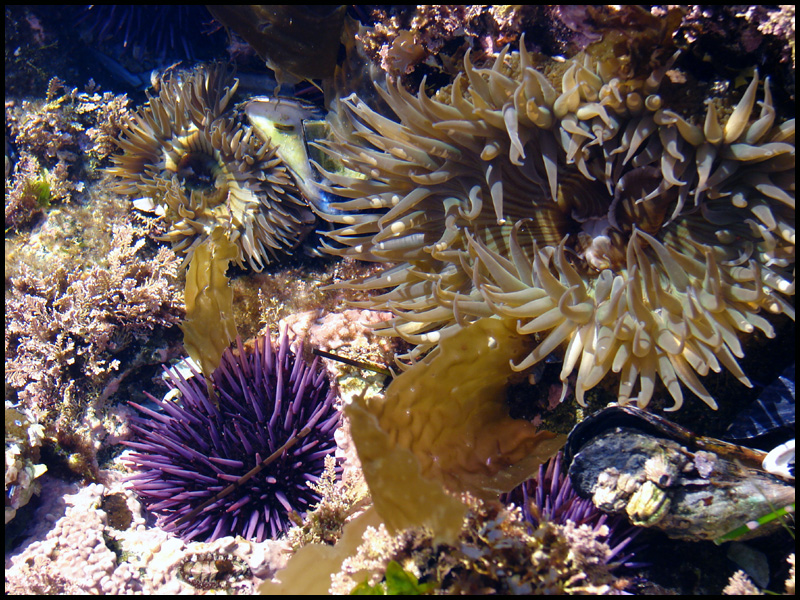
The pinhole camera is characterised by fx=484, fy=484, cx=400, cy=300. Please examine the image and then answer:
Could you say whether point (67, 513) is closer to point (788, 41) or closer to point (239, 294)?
point (239, 294)

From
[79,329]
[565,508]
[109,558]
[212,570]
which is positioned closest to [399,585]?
[565,508]

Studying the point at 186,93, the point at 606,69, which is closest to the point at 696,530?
the point at 606,69

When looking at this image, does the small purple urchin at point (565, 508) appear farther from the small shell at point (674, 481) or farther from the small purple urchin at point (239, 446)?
the small purple urchin at point (239, 446)

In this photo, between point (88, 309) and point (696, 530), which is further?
point (88, 309)

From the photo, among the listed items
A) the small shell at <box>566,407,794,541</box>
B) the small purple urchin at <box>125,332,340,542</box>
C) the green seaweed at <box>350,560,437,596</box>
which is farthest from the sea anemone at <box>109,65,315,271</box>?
the small shell at <box>566,407,794,541</box>

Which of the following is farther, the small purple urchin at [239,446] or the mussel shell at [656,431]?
the small purple urchin at [239,446]

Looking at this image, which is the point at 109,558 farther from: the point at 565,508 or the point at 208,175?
the point at 208,175

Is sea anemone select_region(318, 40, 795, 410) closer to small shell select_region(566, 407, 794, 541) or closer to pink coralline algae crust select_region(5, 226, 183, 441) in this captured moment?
small shell select_region(566, 407, 794, 541)

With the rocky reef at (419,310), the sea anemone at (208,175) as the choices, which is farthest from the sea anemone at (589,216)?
the sea anemone at (208,175)
